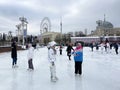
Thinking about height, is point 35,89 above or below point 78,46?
below

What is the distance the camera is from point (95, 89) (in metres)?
7.52

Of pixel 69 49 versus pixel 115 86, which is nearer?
pixel 115 86

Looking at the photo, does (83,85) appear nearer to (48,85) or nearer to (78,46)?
(48,85)

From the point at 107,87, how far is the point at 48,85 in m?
1.87

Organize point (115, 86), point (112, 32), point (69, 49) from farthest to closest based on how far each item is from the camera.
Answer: point (112, 32) < point (69, 49) < point (115, 86)

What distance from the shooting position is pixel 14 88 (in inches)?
306

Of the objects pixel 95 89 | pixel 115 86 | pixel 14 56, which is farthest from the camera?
pixel 14 56

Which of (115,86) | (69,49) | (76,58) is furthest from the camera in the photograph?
(69,49)

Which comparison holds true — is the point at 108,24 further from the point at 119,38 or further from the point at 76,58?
the point at 76,58

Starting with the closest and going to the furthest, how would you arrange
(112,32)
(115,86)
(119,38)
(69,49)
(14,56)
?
1. (115,86)
2. (14,56)
3. (69,49)
4. (119,38)
5. (112,32)

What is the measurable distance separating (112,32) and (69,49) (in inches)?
4631

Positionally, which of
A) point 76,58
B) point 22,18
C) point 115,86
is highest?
point 22,18

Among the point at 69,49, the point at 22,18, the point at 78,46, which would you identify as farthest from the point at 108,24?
the point at 78,46

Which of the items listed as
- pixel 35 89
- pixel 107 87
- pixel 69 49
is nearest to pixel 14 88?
pixel 35 89
